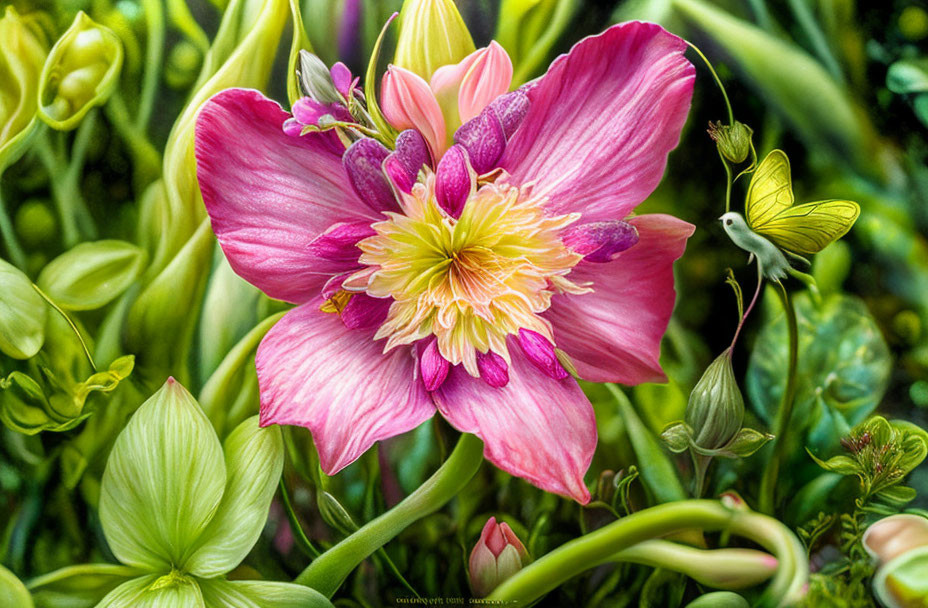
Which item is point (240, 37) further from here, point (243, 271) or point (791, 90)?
point (791, 90)

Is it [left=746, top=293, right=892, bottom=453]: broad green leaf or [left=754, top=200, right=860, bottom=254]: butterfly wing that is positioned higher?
[left=754, top=200, right=860, bottom=254]: butterfly wing

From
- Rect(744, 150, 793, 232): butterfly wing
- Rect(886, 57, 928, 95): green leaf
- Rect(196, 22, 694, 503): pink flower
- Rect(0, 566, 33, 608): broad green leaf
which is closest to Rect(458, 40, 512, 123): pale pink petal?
Rect(196, 22, 694, 503): pink flower

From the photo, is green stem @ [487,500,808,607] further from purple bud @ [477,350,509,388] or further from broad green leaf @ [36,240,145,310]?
broad green leaf @ [36,240,145,310]

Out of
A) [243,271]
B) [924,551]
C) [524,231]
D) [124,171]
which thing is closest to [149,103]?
[124,171]

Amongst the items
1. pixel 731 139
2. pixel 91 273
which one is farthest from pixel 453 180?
pixel 91 273

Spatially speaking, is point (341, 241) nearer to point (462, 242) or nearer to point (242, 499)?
point (462, 242)

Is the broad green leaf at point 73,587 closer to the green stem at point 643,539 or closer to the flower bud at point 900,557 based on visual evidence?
the green stem at point 643,539
